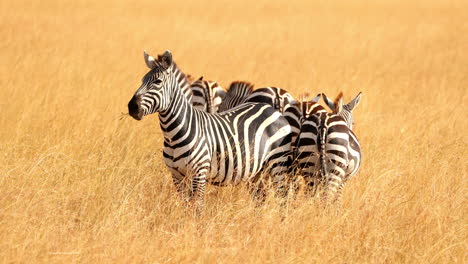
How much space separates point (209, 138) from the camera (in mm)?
5918

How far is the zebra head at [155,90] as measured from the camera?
537cm

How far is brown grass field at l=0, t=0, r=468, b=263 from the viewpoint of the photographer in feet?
17.3

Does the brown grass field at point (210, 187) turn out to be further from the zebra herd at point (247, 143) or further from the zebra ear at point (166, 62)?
the zebra ear at point (166, 62)

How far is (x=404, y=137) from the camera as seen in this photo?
9078 mm

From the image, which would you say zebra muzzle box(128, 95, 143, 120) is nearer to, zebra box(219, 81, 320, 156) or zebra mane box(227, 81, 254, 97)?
zebra box(219, 81, 320, 156)

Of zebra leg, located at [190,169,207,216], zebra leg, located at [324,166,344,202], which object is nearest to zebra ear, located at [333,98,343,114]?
zebra leg, located at [324,166,344,202]

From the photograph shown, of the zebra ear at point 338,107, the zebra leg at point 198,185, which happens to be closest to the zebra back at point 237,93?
the zebra ear at point 338,107

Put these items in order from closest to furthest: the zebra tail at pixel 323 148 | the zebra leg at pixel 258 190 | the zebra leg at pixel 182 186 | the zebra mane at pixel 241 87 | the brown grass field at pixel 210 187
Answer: the brown grass field at pixel 210 187 → the zebra leg at pixel 182 186 → the zebra tail at pixel 323 148 → the zebra leg at pixel 258 190 → the zebra mane at pixel 241 87

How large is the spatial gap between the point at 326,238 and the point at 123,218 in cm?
171

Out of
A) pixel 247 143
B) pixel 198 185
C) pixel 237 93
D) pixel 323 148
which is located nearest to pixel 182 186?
pixel 198 185

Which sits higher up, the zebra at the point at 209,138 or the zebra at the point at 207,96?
the zebra at the point at 207,96

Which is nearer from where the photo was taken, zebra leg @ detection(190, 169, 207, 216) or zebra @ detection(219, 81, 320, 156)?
zebra leg @ detection(190, 169, 207, 216)

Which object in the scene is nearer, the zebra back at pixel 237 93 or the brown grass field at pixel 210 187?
the brown grass field at pixel 210 187

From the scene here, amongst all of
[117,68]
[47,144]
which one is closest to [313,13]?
[117,68]
